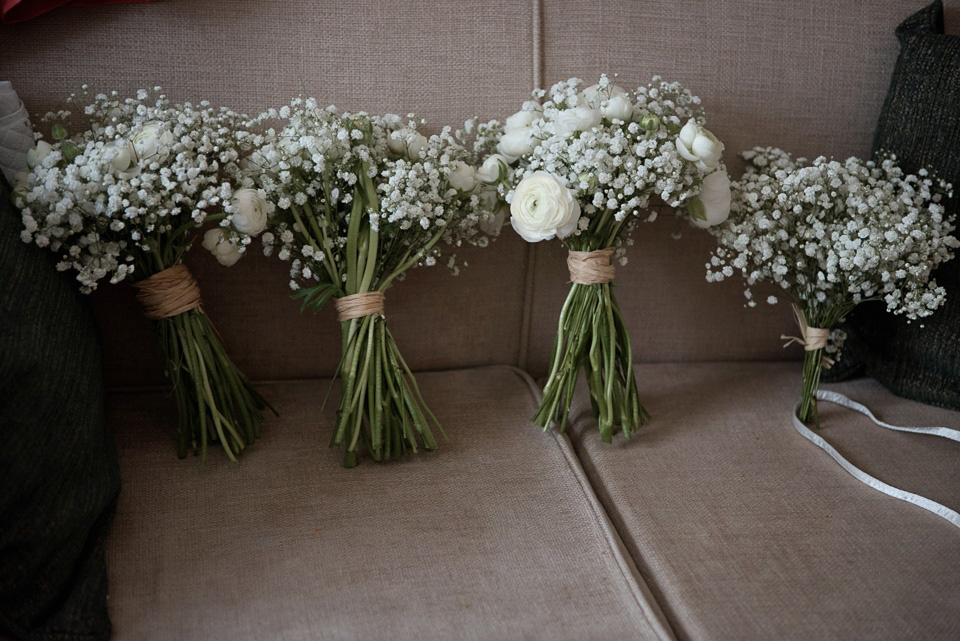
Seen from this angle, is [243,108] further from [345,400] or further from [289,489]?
[289,489]

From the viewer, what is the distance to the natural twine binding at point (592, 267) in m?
1.27

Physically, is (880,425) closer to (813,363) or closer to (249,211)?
(813,363)

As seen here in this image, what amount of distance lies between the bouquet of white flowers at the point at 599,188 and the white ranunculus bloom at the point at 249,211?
0.35m

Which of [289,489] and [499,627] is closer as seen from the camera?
[499,627]

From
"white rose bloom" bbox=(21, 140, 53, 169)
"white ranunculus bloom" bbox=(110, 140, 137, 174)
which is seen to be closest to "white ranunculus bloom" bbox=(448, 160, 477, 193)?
"white ranunculus bloom" bbox=(110, 140, 137, 174)

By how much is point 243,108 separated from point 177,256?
10.9 inches

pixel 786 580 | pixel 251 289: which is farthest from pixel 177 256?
pixel 786 580

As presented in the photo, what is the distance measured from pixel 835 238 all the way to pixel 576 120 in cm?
45

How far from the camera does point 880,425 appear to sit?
1384 millimetres

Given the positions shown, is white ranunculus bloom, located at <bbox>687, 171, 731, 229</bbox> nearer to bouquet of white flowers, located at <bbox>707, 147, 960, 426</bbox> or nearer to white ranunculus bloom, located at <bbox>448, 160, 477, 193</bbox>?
bouquet of white flowers, located at <bbox>707, 147, 960, 426</bbox>

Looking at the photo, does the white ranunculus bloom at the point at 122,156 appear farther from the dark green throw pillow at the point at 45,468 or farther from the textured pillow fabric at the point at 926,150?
the textured pillow fabric at the point at 926,150

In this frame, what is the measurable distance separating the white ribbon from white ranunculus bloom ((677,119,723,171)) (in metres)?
0.49

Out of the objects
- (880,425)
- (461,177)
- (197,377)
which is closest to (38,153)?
(197,377)

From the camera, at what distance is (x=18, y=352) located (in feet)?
2.94
